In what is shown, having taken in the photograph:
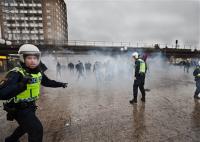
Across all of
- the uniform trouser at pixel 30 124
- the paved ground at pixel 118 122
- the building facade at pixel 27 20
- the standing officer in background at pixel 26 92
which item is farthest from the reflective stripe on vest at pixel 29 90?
the building facade at pixel 27 20

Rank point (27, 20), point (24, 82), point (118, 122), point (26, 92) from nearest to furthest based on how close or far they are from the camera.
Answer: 1. point (24, 82)
2. point (26, 92)
3. point (118, 122)
4. point (27, 20)

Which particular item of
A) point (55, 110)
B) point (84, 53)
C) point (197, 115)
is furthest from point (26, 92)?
point (84, 53)

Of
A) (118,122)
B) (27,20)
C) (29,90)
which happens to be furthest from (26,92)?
(27,20)

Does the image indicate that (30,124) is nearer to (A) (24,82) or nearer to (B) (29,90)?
(B) (29,90)

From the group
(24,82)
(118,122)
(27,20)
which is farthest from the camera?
(27,20)

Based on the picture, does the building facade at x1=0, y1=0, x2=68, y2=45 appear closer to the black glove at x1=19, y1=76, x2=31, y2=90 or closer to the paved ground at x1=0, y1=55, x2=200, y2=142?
the paved ground at x1=0, y1=55, x2=200, y2=142

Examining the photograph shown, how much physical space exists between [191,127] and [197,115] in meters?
1.21

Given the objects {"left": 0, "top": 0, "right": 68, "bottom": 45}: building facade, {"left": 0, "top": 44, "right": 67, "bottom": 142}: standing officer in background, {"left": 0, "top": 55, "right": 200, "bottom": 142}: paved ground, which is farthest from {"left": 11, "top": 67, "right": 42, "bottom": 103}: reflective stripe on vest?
{"left": 0, "top": 0, "right": 68, "bottom": 45}: building facade

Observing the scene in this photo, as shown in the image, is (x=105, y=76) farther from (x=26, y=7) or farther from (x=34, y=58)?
(x=26, y=7)

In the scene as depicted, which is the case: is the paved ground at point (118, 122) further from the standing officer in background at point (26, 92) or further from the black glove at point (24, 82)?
the black glove at point (24, 82)

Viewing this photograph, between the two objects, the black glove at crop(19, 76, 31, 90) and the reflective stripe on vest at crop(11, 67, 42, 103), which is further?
the reflective stripe on vest at crop(11, 67, 42, 103)

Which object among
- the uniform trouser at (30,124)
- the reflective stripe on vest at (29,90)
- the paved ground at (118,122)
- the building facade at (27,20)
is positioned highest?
the building facade at (27,20)

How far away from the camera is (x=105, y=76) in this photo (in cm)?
1656

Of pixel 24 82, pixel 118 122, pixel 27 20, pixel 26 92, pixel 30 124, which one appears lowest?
pixel 118 122
